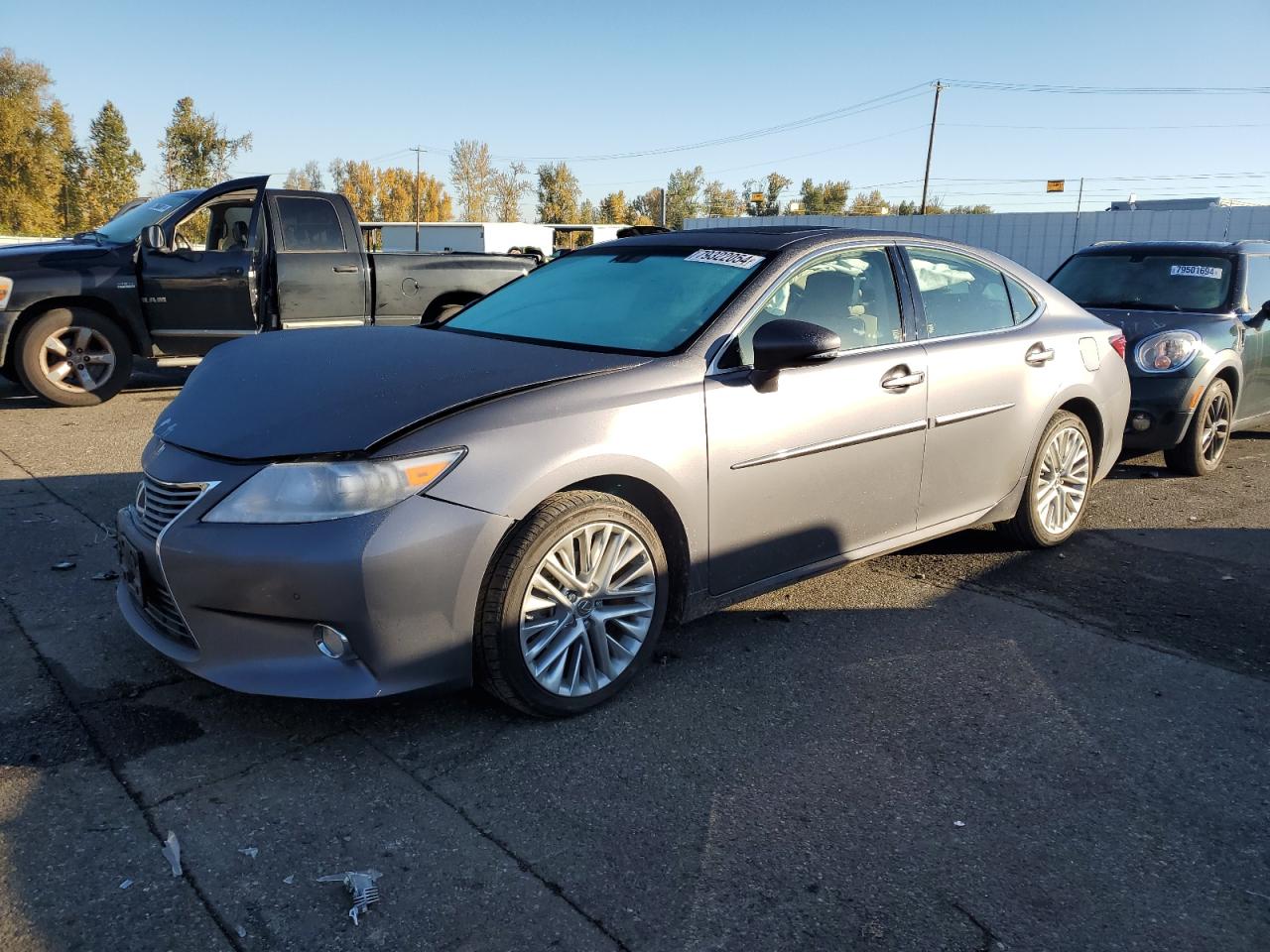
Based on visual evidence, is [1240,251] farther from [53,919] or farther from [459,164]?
[459,164]

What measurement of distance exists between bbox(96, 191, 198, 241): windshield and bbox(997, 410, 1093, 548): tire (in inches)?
313

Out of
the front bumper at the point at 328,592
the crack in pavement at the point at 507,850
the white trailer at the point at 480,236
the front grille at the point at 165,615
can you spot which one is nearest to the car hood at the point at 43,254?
the front grille at the point at 165,615

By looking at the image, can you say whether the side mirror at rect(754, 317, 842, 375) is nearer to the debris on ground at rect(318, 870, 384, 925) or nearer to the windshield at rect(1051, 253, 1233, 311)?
the debris on ground at rect(318, 870, 384, 925)

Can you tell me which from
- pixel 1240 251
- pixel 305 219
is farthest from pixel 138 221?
pixel 1240 251

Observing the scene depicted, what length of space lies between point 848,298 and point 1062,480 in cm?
187

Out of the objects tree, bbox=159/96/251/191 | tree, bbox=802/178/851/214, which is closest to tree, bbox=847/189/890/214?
tree, bbox=802/178/851/214

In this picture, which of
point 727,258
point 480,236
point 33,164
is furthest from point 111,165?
point 727,258

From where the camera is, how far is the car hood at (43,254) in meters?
8.36

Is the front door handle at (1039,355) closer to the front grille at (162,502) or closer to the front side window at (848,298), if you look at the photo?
the front side window at (848,298)

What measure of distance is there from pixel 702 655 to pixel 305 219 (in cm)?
726

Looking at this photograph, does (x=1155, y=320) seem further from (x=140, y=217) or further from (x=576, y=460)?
(x=140, y=217)

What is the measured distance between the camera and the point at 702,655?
12.7 ft

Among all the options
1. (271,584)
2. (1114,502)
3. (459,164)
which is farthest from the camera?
(459,164)

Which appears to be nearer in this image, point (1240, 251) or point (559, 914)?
point (559, 914)
